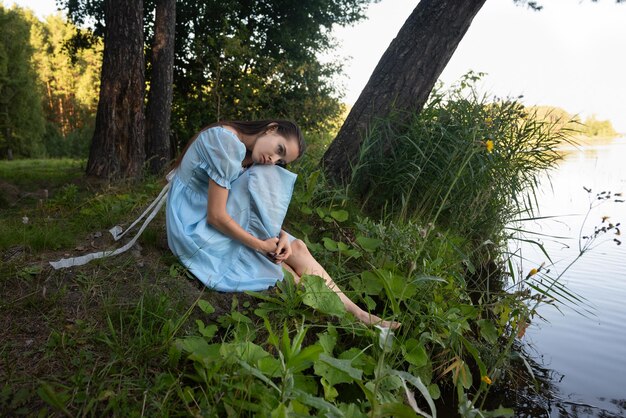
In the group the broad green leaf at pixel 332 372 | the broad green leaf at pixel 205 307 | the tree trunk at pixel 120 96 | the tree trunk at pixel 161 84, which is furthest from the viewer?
the tree trunk at pixel 161 84

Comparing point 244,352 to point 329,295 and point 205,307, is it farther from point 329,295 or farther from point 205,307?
point 329,295

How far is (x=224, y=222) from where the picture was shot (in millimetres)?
2070

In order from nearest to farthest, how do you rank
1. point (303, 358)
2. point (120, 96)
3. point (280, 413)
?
point (280, 413) → point (303, 358) → point (120, 96)

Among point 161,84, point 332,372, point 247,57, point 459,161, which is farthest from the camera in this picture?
point 247,57

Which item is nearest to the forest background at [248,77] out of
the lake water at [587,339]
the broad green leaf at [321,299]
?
the lake water at [587,339]

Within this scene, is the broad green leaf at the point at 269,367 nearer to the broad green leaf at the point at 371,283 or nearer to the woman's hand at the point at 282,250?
the woman's hand at the point at 282,250

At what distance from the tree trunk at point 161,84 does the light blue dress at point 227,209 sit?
4.07 m

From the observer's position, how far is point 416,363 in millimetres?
1784

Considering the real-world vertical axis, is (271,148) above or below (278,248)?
above

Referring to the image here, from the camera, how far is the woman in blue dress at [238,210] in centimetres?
205

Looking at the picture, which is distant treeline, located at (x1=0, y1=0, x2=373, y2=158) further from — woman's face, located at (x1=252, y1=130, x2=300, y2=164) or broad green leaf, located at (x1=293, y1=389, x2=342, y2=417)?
broad green leaf, located at (x1=293, y1=389, x2=342, y2=417)

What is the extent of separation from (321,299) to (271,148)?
Result: 2.54 ft

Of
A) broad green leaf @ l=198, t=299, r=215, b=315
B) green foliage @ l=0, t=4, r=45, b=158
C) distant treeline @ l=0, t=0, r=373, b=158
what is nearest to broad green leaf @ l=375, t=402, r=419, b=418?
broad green leaf @ l=198, t=299, r=215, b=315

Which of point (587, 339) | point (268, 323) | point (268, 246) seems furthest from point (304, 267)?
point (587, 339)
